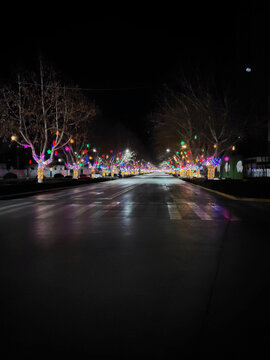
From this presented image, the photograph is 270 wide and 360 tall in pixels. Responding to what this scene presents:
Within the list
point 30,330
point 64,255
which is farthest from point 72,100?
point 30,330

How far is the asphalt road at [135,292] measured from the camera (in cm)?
352

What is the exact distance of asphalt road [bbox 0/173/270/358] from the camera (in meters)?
3.52

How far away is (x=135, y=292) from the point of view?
495cm

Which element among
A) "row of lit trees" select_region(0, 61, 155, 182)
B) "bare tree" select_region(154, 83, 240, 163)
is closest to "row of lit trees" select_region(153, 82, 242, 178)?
"bare tree" select_region(154, 83, 240, 163)

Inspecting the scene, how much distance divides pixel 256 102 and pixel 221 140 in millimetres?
7569

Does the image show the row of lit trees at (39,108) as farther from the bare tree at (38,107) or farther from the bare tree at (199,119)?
the bare tree at (199,119)

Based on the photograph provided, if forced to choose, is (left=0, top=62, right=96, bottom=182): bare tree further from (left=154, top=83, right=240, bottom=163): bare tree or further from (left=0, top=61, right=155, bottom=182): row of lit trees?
(left=154, top=83, right=240, bottom=163): bare tree

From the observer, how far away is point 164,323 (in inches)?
155

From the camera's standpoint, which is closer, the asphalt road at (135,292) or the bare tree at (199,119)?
the asphalt road at (135,292)

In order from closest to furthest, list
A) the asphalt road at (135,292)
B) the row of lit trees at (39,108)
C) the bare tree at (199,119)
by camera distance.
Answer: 1. the asphalt road at (135,292)
2. the row of lit trees at (39,108)
3. the bare tree at (199,119)

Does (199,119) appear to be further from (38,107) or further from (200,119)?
(38,107)

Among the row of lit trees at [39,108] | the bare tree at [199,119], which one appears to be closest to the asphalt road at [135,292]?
the row of lit trees at [39,108]

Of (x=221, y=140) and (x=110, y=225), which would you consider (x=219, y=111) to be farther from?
(x=110, y=225)

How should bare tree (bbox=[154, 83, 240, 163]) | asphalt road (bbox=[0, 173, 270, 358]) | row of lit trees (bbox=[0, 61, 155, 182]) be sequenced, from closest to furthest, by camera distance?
1. asphalt road (bbox=[0, 173, 270, 358])
2. row of lit trees (bbox=[0, 61, 155, 182])
3. bare tree (bbox=[154, 83, 240, 163])
